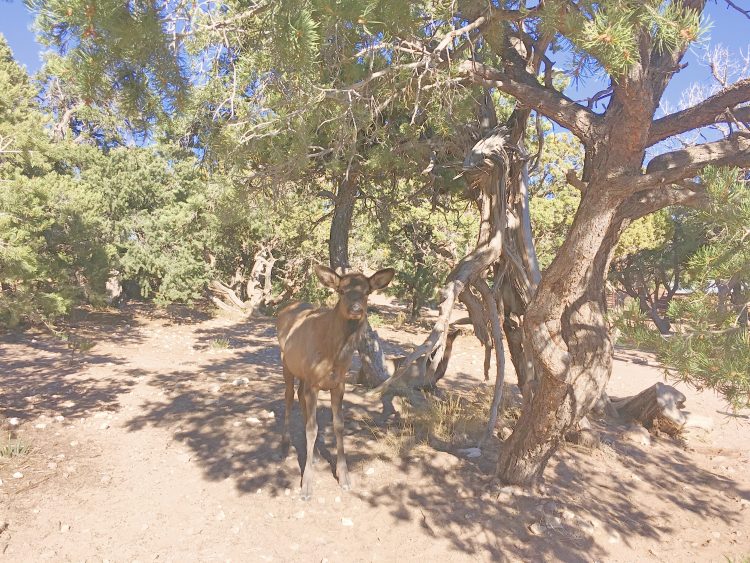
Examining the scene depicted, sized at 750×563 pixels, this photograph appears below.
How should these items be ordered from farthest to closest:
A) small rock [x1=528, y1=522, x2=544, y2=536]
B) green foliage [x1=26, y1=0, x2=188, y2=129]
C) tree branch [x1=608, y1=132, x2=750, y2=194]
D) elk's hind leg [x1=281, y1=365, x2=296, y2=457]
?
elk's hind leg [x1=281, y1=365, x2=296, y2=457] < small rock [x1=528, y1=522, x2=544, y2=536] < tree branch [x1=608, y1=132, x2=750, y2=194] < green foliage [x1=26, y1=0, x2=188, y2=129]

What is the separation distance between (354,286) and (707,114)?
343cm

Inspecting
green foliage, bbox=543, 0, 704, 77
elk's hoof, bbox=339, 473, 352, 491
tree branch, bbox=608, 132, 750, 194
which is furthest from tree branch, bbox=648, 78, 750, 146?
elk's hoof, bbox=339, 473, 352, 491

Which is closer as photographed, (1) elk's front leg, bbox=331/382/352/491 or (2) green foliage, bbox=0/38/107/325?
(1) elk's front leg, bbox=331/382/352/491

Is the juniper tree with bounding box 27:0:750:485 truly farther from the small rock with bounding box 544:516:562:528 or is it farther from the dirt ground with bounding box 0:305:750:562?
the dirt ground with bounding box 0:305:750:562

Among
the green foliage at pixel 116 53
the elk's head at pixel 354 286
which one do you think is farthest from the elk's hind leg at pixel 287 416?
the green foliage at pixel 116 53

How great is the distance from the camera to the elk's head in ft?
15.4

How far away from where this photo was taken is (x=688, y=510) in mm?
5230

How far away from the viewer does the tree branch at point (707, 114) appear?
3.56 m

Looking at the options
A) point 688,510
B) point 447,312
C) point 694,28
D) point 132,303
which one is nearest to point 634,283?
point 688,510

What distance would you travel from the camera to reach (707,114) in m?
3.76

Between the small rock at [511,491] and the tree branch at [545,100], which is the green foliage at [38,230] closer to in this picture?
the tree branch at [545,100]

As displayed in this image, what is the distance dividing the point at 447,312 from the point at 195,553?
3179mm

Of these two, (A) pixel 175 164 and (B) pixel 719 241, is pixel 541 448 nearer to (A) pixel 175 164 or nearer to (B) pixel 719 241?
(B) pixel 719 241

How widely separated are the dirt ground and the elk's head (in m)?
2.14
